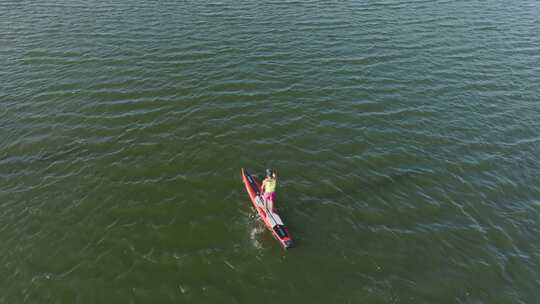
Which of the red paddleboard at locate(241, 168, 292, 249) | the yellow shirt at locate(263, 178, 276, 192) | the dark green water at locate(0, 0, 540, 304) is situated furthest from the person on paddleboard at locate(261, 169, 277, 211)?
the dark green water at locate(0, 0, 540, 304)

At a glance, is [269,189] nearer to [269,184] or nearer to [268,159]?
[269,184]

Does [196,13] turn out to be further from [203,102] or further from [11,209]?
[11,209]

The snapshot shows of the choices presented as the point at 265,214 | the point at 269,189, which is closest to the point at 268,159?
the point at 269,189

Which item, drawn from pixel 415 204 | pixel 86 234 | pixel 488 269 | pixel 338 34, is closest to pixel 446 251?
pixel 488 269

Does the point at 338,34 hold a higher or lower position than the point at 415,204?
higher

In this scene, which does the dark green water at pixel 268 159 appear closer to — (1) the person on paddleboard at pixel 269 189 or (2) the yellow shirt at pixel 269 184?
(1) the person on paddleboard at pixel 269 189

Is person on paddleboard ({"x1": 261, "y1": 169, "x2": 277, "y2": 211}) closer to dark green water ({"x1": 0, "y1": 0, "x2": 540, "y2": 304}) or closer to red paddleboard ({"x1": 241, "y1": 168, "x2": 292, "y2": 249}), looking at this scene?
red paddleboard ({"x1": 241, "y1": 168, "x2": 292, "y2": 249})
